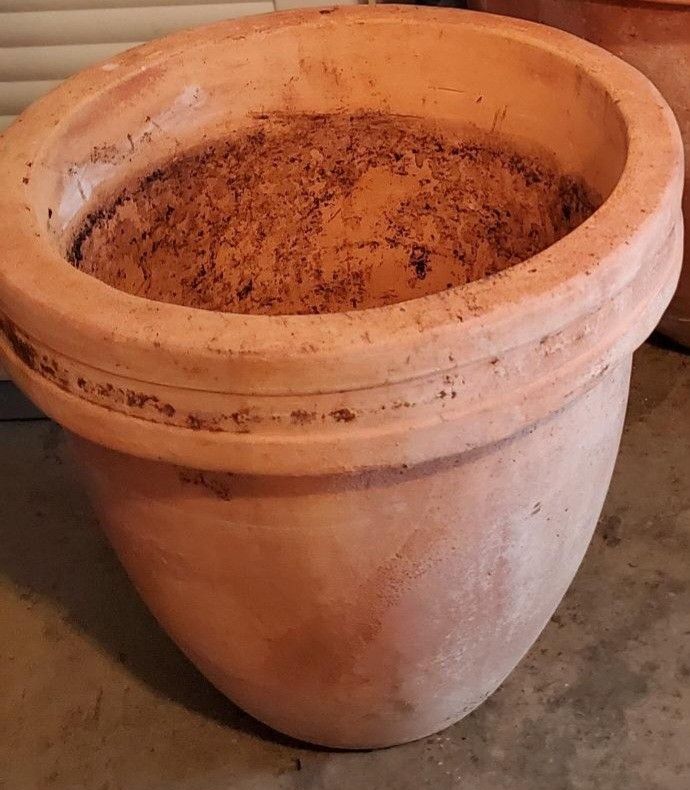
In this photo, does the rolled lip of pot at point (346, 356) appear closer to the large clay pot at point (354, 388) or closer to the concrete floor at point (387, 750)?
the large clay pot at point (354, 388)

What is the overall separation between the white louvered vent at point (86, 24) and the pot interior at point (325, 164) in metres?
0.21

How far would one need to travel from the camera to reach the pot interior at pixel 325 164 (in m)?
0.88

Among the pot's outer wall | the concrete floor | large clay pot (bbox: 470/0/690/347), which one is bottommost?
the concrete floor

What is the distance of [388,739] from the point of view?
933 mm

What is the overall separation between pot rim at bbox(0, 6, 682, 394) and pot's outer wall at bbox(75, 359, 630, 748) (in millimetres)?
95

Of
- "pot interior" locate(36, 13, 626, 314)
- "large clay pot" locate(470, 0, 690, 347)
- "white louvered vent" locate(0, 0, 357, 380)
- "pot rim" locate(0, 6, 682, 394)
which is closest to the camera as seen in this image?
"pot rim" locate(0, 6, 682, 394)

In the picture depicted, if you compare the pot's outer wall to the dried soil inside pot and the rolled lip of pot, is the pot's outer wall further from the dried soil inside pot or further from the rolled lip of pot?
the dried soil inside pot

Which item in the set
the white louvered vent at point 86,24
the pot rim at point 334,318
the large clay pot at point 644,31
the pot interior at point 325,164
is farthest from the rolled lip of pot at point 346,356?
the white louvered vent at point 86,24

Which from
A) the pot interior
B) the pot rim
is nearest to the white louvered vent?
the pot interior

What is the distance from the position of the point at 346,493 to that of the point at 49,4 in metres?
0.81

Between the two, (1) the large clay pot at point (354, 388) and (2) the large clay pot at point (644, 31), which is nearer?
Answer: (1) the large clay pot at point (354, 388)

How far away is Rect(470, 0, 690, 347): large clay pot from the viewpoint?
1.03 m

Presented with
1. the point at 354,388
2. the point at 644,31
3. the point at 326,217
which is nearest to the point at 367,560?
the point at 354,388

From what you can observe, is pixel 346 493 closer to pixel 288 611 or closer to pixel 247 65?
pixel 288 611
